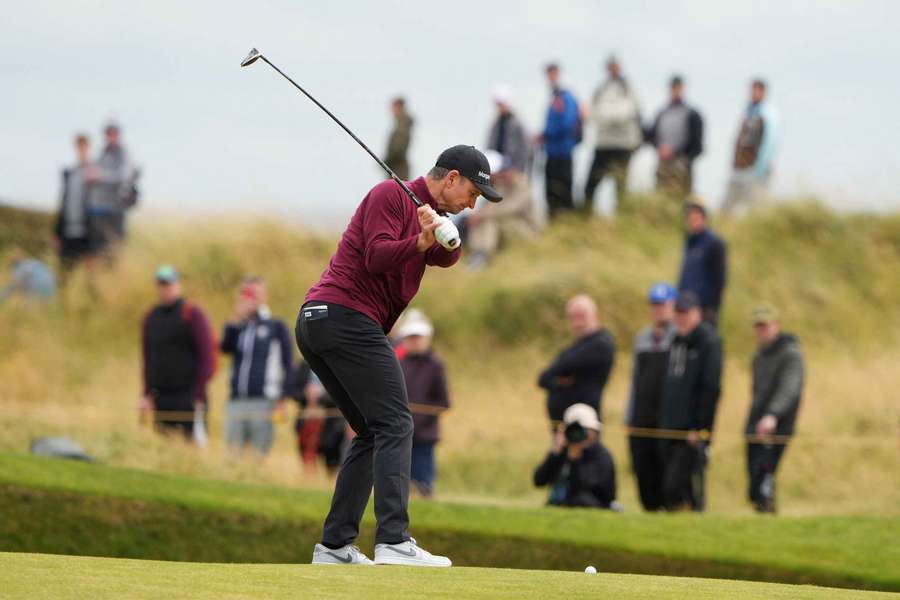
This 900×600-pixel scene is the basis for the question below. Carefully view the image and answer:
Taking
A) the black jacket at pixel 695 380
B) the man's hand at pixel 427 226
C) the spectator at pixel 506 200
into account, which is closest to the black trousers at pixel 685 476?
the black jacket at pixel 695 380

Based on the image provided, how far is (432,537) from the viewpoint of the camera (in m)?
11.8

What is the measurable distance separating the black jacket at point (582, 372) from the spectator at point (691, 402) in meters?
0.57

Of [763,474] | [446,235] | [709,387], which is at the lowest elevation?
[763,474]

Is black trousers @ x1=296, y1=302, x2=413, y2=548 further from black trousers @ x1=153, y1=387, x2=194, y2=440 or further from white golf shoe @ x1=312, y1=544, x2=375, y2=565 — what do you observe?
black trousers @ x1=153, y1=387, x2=194, y2=440

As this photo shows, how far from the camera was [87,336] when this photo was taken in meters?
26.5

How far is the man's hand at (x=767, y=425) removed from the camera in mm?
14578

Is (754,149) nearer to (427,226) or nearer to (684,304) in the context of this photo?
(684,304)

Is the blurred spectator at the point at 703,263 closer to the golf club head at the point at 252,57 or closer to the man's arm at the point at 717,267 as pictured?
the man's arm at the point at 717,267

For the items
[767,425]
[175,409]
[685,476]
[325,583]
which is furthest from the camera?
[175,409]

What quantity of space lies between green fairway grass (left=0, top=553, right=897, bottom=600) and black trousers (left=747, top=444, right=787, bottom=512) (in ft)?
22.2

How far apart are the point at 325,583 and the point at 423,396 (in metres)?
8.24

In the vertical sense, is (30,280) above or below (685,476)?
above

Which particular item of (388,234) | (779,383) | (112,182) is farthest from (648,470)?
(112,182)

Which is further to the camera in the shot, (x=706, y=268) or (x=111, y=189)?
(x=111, y=189)
